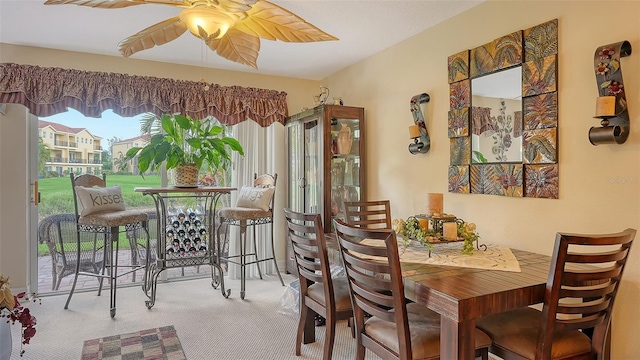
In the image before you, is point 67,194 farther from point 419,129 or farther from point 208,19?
point 419,129

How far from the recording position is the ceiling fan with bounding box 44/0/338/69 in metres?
1.68

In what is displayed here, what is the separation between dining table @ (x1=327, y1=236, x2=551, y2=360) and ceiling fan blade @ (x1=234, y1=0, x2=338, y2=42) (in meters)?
1.26

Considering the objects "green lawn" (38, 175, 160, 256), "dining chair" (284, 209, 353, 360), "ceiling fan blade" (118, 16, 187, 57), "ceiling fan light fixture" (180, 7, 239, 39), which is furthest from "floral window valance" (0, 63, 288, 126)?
"dining chair" (284, 209, 353, 360)

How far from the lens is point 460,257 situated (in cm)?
202

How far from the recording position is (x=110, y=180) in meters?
3.93

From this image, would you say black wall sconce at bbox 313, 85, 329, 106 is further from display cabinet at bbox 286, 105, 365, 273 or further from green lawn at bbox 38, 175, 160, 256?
green lawn at bbox 38, 175, 160, 256

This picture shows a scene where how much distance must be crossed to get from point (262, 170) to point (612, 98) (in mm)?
3407

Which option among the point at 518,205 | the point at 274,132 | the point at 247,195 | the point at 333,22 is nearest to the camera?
the point at 518,205

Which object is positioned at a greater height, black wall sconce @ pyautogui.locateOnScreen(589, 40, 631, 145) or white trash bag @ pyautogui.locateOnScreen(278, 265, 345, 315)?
black wall sconce @ pyautogui.locateOnScreen(589, 40, 631, 145)

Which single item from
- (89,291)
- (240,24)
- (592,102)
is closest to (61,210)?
(89,291)

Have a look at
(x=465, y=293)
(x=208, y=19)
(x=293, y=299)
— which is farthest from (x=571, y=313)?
(x=293, y=299)

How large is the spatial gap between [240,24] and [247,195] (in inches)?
87.4

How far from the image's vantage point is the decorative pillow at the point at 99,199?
10.3ft

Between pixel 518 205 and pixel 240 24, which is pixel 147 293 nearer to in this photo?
pixel 240 24
